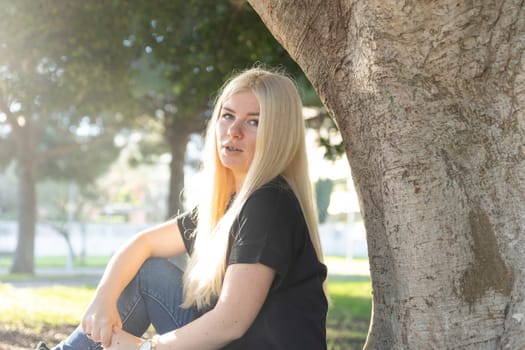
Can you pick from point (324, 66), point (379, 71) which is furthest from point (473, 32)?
point (324, 66)

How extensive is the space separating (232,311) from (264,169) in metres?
0.57

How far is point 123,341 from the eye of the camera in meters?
3.03

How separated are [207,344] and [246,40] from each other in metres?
5.92

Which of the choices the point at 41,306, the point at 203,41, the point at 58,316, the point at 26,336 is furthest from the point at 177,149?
the point at 26,336

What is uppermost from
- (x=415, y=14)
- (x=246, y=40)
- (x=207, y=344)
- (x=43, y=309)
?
(x=246, y=40)

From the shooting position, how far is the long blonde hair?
2896mm

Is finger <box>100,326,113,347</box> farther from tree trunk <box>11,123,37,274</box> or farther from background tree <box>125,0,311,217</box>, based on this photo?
tree trunk <box>11,123,37,274</box>

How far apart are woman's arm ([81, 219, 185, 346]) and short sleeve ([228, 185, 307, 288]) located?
720mm

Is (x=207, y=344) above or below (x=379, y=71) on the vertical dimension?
below

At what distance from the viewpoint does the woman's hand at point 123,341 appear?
2967mm

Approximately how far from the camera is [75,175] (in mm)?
25188

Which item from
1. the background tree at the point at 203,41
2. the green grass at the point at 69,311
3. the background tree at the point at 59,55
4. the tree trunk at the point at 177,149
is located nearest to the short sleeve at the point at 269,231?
the green grass at the point at 69,311

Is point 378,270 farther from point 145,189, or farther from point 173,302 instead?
point 145,189

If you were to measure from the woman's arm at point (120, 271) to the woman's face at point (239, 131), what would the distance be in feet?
1.80
